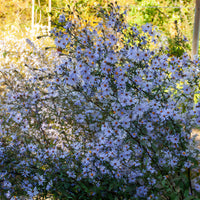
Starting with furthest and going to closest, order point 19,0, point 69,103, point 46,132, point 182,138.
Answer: point 19,0, point 46,132, point 69,103, point 182,138

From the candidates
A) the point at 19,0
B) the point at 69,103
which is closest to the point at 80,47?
the point at 69,103

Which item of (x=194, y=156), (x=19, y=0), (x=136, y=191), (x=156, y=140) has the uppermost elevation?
(x=19, y=0)

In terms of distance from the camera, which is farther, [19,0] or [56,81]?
[19,0]

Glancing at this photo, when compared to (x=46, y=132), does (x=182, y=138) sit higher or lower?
lower

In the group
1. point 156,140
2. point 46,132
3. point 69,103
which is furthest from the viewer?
point 46,132

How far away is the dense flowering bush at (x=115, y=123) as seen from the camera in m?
1.89

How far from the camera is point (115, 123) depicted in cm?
187

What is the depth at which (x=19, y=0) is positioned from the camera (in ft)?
35.8

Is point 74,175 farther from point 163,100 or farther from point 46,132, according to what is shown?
point 163,100

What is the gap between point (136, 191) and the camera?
2.16 m

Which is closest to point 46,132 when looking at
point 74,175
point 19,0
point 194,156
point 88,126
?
point 88,126

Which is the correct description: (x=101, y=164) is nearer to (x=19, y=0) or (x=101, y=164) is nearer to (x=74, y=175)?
(x=74, y=175)

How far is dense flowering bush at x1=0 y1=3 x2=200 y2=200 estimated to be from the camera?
1.89 metres

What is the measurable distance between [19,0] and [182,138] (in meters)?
10.6
